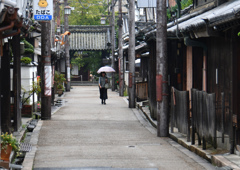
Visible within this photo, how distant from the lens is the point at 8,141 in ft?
35.1

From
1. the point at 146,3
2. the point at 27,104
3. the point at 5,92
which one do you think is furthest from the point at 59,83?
the point at 5,92

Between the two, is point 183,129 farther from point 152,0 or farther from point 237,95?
point 152,0

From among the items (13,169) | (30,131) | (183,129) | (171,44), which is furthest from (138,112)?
(13,169)

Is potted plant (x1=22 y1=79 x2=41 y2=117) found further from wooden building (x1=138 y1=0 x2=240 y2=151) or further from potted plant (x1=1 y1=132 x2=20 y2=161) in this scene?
potted plant (x1=1 y1=132 x2=20 y2=161)

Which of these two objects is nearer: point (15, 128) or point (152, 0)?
point (15, 128)

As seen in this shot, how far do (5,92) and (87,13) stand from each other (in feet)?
172

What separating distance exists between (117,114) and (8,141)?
44.6 ft

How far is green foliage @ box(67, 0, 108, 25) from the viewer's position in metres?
66.0

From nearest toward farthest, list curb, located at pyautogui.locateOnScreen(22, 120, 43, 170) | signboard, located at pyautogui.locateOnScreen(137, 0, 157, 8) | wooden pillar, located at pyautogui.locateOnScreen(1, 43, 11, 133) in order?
curb, located at pyautogui.locateOnScreen(22, 120, 43, 170) < wooden pillar, located at pyautogui.locateOnScreen(1, 43, 11, 133) < signboard, located at pyautogui.locateOnScreen(137, 0, 157, 8)

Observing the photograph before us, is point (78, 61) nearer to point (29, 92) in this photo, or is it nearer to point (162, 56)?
point (29, 92)

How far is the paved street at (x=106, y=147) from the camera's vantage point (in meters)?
11.0

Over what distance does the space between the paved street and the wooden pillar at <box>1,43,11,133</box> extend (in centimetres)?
112

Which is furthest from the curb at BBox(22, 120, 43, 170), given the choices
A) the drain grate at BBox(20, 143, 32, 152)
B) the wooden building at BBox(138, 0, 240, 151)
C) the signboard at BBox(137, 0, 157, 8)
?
the signboard at BBox(137, 0, 157, 8)

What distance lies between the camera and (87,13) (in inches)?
2643
